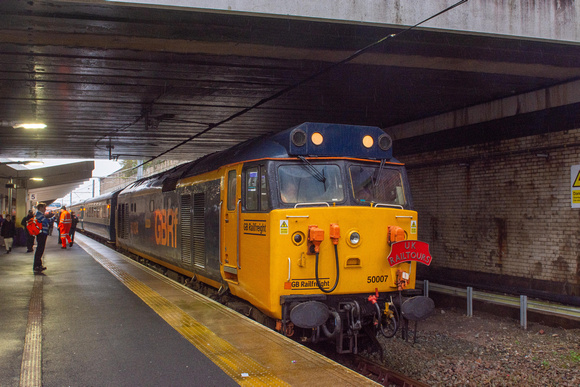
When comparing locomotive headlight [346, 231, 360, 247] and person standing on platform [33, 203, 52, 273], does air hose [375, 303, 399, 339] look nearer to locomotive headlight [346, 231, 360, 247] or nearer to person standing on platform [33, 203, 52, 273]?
locomotive headlight [346, 231, 360, 247]

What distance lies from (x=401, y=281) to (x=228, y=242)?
8.35 ft

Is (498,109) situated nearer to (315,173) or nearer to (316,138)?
(316,138)

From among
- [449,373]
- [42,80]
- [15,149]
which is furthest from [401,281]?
[15,149]

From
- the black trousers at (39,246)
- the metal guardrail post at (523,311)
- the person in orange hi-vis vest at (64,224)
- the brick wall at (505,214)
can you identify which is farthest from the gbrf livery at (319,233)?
the person in orange hi-vis vest at (64,224)

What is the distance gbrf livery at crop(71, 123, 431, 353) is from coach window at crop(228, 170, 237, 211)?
0.05ft

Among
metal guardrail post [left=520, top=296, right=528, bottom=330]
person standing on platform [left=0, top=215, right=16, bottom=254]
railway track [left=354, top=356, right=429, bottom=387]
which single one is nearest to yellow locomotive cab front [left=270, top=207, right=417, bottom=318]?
railway track [left=354, top=356, right=429, bottom=387]

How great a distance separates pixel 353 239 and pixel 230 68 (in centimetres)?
486

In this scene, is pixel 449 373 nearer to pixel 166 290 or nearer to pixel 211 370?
pixel 211 370

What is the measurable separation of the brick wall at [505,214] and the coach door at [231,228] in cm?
646

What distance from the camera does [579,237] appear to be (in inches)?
368

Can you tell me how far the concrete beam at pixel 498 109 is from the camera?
966cm

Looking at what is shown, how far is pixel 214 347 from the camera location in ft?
18.5

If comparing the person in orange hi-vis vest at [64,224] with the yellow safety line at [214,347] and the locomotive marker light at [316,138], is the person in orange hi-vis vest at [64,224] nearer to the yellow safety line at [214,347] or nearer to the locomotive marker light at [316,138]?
the yellow safety line at [214,347]

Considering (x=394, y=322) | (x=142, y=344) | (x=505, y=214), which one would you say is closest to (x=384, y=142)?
(x=394, y=322)
